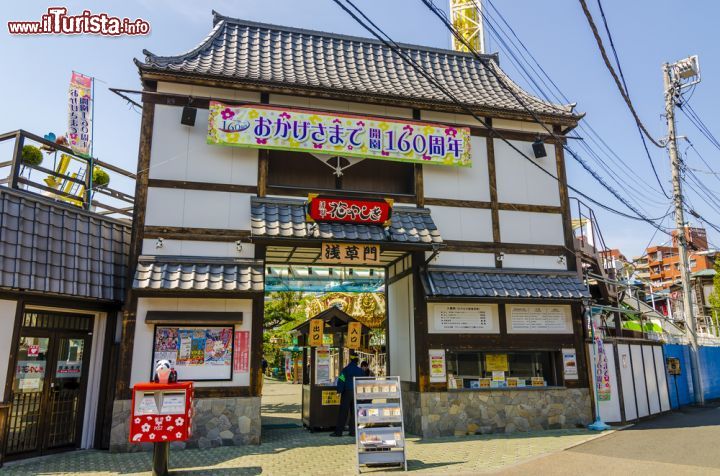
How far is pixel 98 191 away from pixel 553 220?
12.1m

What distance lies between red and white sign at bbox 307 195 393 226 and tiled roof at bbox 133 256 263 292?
190 cm

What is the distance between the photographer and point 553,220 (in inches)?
523

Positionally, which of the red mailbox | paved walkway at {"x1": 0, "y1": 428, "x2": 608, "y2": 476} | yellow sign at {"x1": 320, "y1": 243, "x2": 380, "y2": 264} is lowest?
paved walkway at {"x1": 0, "y1": 428, "x2": 608, "y2": 476}

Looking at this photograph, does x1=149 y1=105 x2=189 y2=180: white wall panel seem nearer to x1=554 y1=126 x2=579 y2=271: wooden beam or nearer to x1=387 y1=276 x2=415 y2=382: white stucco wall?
x1=387 y1=276 x2=415 y2=382: white stucco wall

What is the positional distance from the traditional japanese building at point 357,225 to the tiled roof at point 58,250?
81 centimetres

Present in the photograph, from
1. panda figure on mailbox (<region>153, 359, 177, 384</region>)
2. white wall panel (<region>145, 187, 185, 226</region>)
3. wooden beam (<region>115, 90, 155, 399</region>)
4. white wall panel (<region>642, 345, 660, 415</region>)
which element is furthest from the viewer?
white wall panel (<region>642, 345, 660, 415</region>)

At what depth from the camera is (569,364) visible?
1238 cm

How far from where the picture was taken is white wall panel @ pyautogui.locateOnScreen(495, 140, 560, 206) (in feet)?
43.0

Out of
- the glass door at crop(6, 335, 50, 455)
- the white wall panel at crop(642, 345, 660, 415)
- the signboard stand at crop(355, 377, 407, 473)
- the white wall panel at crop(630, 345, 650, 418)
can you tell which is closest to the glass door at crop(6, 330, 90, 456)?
the glass door at crop(6, 335, 50, 455)

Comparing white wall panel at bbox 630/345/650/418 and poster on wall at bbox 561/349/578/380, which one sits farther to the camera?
white wall panel at bbox 630/345/650/418

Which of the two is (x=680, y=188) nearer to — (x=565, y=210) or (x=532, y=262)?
(x=565, y=210)

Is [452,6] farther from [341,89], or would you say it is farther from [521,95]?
[341,89]

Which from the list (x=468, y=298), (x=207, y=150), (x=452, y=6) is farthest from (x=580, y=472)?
(x=452, y=6)

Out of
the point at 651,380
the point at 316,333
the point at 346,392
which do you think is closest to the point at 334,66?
the point at 316,333
